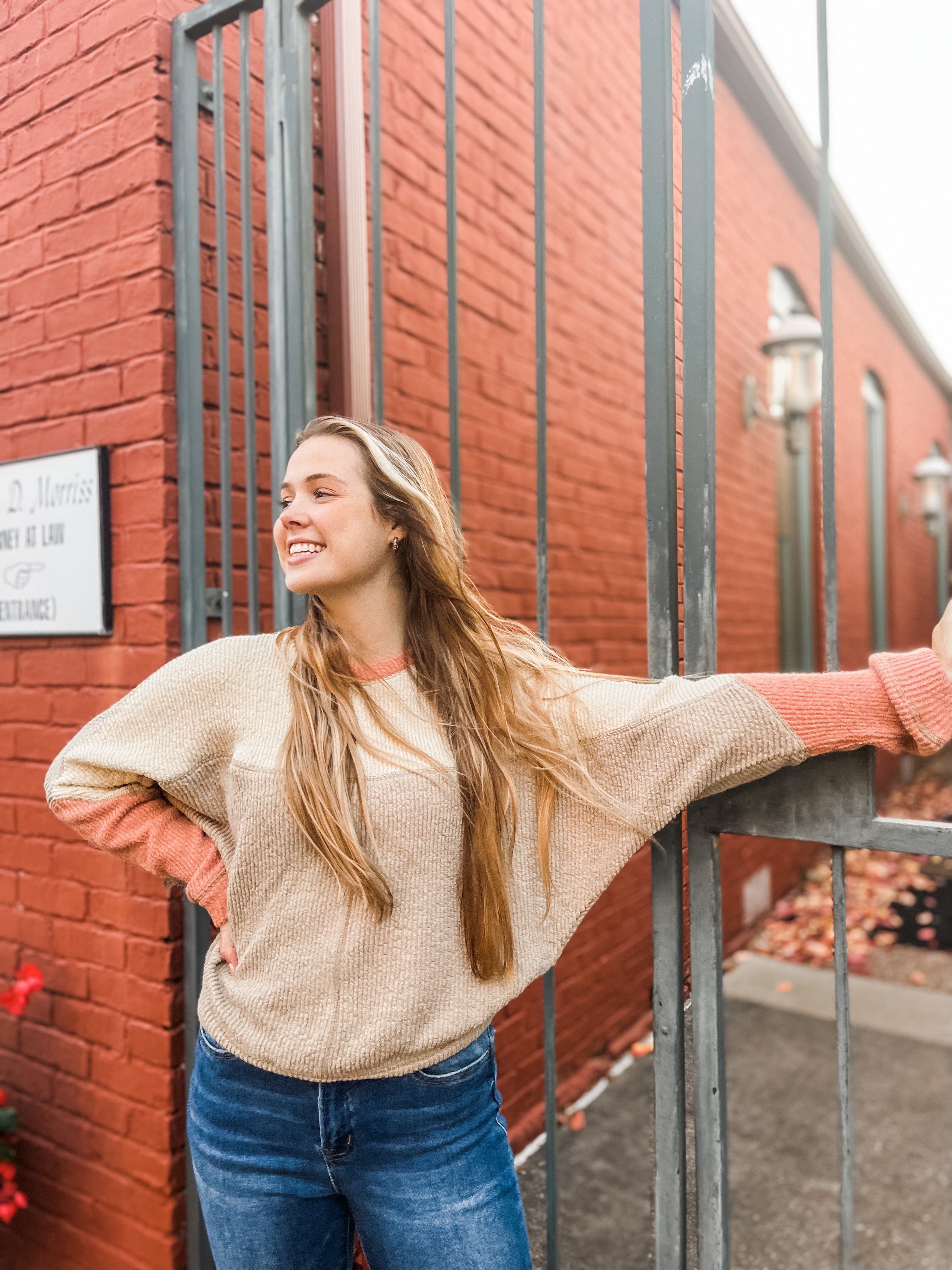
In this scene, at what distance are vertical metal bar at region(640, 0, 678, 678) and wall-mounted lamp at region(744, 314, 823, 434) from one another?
164 inches

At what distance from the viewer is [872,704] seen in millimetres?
1192

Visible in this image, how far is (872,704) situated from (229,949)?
1.04 m

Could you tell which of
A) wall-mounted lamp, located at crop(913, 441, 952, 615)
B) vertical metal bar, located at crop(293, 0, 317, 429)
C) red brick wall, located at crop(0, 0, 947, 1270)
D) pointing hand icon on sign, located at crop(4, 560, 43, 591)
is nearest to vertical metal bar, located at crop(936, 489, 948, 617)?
wall-mounted lamp, located at crop(913, 441, 952, 615)

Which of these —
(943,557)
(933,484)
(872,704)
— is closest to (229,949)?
(872,704)

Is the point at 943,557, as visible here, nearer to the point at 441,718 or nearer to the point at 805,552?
the point at 805,552

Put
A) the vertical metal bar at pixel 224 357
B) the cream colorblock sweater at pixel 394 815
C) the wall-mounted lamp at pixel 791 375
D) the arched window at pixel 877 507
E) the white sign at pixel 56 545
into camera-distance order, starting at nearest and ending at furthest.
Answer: the cream colorblock sweater at pixel 394 815
the vertical metal bar at pixel 224 357
the white sign at pixel 56 545
the wall-mounted lamp at pixel 791 375
the arched window at pixel 877 507

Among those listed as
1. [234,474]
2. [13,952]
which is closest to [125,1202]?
[13,952]

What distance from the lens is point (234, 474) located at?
2.22 m

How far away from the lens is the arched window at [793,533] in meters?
6.31

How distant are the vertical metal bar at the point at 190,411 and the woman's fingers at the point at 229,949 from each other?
62 centimetres

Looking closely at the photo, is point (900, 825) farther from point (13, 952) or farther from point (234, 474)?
point (13, 952)

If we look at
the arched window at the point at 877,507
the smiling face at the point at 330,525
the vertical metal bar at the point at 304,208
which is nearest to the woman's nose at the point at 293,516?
the smiling face at the point at 330,525

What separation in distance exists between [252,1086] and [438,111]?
9.29 ft

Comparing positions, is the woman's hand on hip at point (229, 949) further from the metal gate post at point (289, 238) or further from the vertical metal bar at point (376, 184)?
the vertical metal bar at point (376, 184)
